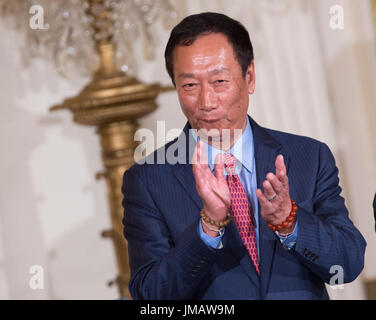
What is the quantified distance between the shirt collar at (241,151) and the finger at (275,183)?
213 mm

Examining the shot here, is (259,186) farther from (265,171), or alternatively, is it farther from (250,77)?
(250,77)

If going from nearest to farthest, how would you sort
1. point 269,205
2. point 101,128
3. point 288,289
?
point 269,205 < point 288,289 < point 101,128

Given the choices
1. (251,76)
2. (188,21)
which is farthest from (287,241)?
(188,21)

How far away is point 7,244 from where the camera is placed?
3.35 metres

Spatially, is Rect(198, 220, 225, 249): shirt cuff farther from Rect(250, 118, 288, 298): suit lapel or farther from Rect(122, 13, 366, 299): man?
Rect(250, 118, 288, 298): suit lapel

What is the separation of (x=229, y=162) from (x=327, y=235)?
0.25m

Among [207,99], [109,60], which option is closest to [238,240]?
[207,99]

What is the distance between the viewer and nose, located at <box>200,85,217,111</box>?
1245 mm

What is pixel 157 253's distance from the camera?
4.30 feet

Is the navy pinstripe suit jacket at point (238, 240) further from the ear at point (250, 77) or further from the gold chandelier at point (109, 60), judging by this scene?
the gold chandelier at point (109, 60)

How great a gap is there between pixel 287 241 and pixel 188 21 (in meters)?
0.47

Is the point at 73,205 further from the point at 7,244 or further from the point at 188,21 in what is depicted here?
the point at 188,21

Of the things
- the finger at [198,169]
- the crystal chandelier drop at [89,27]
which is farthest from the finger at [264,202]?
the crystal chandelier drop at [89,27]

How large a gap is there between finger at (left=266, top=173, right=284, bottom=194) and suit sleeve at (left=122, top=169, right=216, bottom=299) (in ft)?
0.56
